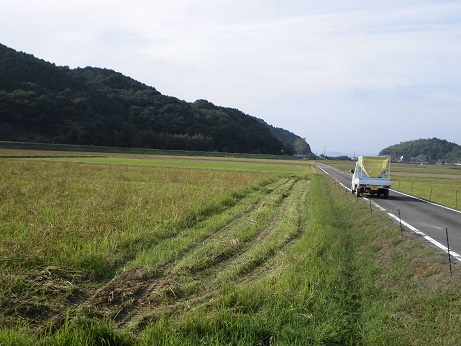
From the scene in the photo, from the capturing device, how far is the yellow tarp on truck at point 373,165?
75.4ft

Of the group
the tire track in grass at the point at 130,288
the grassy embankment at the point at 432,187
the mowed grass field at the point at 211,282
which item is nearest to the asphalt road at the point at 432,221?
the mowed grass field at the point at 211,282

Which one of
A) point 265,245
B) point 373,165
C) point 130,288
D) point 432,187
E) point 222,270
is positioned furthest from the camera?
point 432,187

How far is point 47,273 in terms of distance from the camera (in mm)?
7285

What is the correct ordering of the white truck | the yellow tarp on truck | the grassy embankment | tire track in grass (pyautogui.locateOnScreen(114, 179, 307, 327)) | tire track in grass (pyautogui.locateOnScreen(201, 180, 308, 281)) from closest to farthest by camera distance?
tire track in grass (pyautogui.locateOnScreen(114, 179, 307, 327)), tire track in grass (pyautogui.locateOnScreen(201, 180, 308, 281)), the white truck, the yellow tarp on truck, the grassy embankment

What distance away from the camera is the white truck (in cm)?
2241

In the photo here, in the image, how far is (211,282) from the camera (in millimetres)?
7578

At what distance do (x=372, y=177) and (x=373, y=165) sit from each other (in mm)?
910

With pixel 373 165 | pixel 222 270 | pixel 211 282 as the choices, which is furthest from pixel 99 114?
pixel 211 282

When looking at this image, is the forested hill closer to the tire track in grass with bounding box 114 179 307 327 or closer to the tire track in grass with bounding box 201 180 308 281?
the tire track in grass with bounding box 201 180 308 281

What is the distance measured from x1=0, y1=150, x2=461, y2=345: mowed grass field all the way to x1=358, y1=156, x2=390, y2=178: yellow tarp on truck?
983 cm

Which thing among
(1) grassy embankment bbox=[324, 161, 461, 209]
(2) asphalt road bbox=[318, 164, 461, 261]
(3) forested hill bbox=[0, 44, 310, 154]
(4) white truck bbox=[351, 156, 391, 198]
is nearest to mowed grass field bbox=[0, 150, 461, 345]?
(2) asphalt road bbox=[318, 164, 461, 261]

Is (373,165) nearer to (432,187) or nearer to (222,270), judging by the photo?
(432,187)

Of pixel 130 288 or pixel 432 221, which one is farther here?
pixel 432 221

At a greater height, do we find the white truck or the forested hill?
the forested hill
